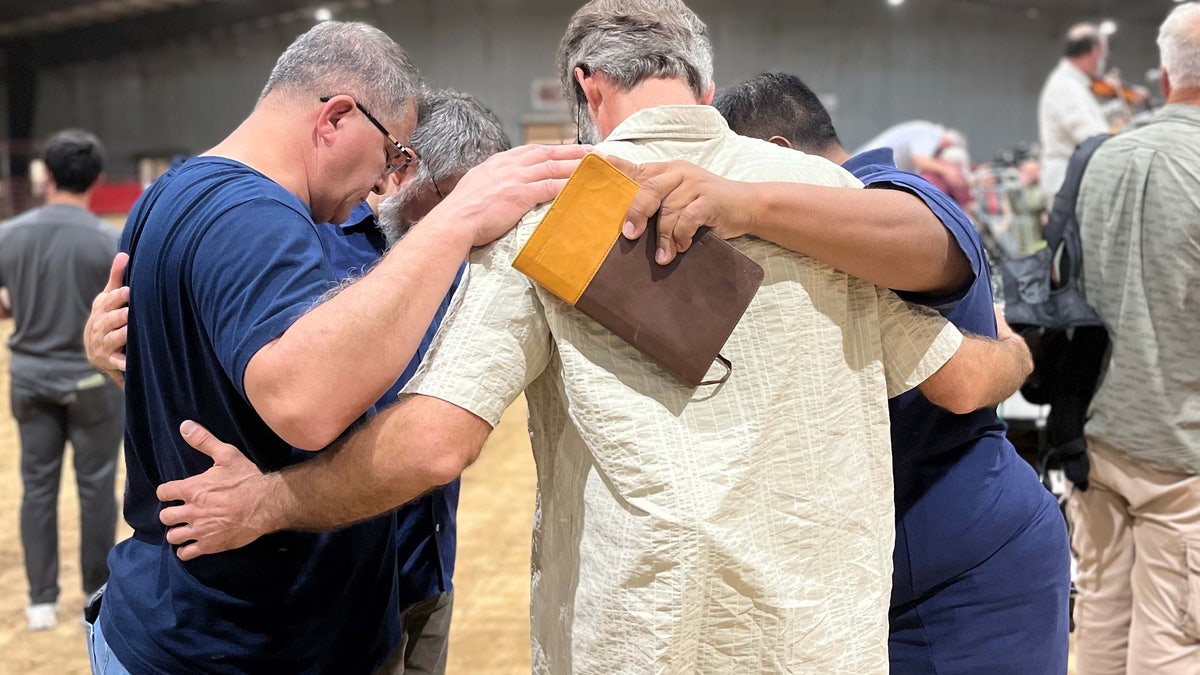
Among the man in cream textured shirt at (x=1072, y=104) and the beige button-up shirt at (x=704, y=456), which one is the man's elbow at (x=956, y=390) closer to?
the beige button-up shirt at (x=704, y=456)

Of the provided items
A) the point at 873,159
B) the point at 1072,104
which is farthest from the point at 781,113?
the point at 1072,104

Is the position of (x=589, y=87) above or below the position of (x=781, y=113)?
above

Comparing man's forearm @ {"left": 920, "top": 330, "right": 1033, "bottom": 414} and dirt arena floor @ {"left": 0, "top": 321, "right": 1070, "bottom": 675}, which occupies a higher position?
man's forearm @ {"left": 920, "top": 330, "right": 1033, "bottom": 414}

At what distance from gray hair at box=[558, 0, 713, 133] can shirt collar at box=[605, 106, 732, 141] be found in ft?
0.20

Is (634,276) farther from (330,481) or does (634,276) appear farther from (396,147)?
(396,147)

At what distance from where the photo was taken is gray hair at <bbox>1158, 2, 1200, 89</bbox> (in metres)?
2.55

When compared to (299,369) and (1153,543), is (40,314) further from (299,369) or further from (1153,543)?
(1153,543)

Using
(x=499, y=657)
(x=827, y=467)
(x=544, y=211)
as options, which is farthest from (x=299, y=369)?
(x=499, y=657)

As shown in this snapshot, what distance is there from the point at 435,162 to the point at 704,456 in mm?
1284

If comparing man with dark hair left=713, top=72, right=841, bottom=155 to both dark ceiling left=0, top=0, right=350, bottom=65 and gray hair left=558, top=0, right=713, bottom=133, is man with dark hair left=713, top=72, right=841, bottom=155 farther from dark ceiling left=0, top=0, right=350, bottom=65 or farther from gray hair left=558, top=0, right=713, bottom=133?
dark ceiling left=0, top=0, right=350, bottom=65

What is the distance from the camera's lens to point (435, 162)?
2320mm

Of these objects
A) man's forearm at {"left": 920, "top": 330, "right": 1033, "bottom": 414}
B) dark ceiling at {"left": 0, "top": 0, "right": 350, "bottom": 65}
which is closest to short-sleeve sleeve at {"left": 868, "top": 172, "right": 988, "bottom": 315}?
man's forearm at {"left": 920, "top": 330, "right": 1033, "bottom": 414}

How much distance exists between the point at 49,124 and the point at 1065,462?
24022 mm

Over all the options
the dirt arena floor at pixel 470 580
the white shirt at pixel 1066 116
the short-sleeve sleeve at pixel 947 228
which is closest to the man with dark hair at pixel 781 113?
the short-sleeve sleeve at pixel 947 228
